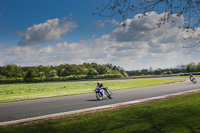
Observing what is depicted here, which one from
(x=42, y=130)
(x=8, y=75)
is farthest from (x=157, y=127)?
(x=8, y=75)

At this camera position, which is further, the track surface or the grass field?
the grass field

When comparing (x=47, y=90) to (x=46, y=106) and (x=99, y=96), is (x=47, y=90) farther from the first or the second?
(x=46, y=106)

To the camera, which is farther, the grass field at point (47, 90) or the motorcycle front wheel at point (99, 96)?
the grass field at point (47, 90)

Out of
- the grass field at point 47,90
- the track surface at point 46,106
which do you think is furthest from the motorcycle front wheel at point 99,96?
the grass field at point 47,90

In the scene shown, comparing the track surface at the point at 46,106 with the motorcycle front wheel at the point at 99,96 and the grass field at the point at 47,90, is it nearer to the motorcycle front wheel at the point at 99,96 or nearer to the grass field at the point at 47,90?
the motorcycle front wheel at the point at 99,96

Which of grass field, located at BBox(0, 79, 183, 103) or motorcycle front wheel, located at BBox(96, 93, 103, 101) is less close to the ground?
motorcycle front wheel, located at BBox(96, 93, 103, 101)

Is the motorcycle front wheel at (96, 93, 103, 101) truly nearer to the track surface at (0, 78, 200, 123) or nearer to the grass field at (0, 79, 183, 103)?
the track surface at (0, 78, 200, 123)

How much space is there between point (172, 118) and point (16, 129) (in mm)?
5233

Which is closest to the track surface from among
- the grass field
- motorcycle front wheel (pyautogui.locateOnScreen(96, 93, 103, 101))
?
motorcycle front wheel (pyautogui.locateOnScreen(96, 93, 103, 101))

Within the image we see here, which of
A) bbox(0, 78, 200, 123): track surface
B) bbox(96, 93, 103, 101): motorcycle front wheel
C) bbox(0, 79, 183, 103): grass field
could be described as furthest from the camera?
bbox(0, 79, 183, 103): grass field

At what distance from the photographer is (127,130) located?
228 inches

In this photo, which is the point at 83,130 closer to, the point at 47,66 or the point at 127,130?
the point at 127,130

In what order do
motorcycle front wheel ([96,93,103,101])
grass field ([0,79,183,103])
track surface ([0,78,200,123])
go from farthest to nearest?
grass field ([0,79,183,103])
motorcycle front wheel ([96,93,103,101])
track surface ([0,78,200,123])

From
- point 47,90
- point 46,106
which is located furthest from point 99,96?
point 47,90
